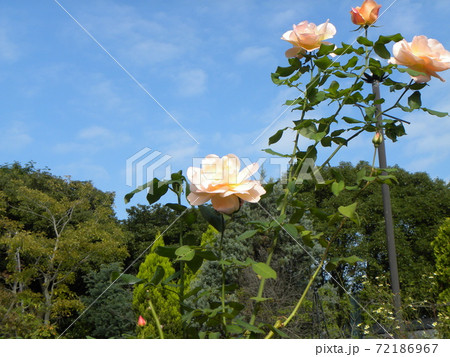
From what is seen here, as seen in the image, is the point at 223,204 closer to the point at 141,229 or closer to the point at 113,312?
the point at 113,312

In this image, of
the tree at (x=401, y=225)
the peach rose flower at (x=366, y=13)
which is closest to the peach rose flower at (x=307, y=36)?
the peach rose flower at (x=366, y=13)

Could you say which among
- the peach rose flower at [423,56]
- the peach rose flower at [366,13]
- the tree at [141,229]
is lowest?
the peach rose flower at [423,56]

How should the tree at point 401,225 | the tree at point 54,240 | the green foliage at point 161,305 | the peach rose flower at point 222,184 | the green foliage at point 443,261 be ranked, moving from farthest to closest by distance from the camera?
the tree at point 401,225 < the tree at point 54,240 < the green foliage at point 161,305 < the green foliage at point 443,261 < the peach rose flower at point 222,184

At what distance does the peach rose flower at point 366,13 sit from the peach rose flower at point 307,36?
0.52 feet

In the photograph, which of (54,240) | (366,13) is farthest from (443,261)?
(54,240)

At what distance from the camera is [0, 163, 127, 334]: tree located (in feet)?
45.5

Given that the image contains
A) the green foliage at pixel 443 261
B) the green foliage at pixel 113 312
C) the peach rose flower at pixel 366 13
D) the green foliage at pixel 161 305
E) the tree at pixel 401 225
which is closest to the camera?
the peach rose flower at pixel 366 13

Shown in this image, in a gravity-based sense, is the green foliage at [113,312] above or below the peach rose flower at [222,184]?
below

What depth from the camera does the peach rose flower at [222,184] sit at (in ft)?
3.51

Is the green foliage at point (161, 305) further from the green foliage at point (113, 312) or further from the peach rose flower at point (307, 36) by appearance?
the peach rose flower at point (307, 36)

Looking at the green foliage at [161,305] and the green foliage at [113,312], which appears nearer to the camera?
the green foliage at [161,305]

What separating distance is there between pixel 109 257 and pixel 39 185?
17.3 feet
